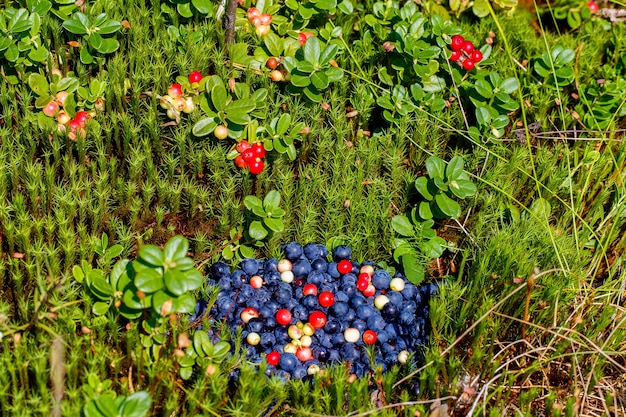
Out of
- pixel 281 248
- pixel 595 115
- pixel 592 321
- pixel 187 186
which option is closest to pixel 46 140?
pixel 187 186

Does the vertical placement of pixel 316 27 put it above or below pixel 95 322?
above

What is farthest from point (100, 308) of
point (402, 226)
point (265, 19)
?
point (265, 19)

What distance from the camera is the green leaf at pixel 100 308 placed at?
265 cm

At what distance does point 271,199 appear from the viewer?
3014 mm

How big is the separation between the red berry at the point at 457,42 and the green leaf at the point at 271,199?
1282mm

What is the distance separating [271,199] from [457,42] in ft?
4.37

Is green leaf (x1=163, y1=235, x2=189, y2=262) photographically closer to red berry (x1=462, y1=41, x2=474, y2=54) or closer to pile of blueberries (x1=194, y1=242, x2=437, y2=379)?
pile of blueberries (x1=194, y1=242, x2=437, y2=379)

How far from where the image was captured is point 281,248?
315 cm

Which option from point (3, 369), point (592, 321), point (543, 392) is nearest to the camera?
point (3, 369)

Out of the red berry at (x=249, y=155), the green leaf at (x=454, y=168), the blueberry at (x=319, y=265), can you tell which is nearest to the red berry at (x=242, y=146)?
the red berry at (x=249, y=155)

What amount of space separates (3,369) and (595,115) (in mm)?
3106

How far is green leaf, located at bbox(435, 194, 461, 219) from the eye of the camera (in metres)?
3.06

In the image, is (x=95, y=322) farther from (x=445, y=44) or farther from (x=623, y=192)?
(x=623, y=192)

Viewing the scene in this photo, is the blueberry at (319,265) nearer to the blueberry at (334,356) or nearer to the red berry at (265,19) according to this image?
the blueberry at (334,356)
